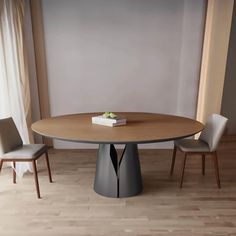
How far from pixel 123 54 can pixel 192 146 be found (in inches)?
66.6

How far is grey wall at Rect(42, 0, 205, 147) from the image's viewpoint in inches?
133

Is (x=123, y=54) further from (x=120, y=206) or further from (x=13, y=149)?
(x=120, y=206)

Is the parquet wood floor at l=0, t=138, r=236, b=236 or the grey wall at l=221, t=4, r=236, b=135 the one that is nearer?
the parquet wood floor at l=0, t=138, r=236, b=236

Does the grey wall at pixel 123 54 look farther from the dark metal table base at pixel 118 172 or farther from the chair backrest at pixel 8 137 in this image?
the dark metal table base at pixel 118 172

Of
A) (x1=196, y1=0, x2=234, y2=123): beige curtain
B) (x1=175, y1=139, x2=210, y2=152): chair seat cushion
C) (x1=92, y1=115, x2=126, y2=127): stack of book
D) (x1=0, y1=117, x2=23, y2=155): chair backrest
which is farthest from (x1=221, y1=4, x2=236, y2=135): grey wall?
(x1=0, y1=117, x2=23, y2=155): chair backrest

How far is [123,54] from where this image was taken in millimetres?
3527

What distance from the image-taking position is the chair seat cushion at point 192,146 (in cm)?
252

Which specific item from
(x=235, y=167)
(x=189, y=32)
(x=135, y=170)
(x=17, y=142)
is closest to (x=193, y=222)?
(x=135, y=170)

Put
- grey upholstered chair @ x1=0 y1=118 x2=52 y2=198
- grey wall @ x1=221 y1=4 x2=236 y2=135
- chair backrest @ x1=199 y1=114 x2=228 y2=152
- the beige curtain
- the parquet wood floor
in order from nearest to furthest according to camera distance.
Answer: the parquet wood floor
grey upholstered chair @ x1=0 y1=118 x2=52 y2=198
chair backrest @ x1=199 y1=114 x2=228 y2=152
the beige curtain
grey wall @ x1=221 y1=4 x2=236 y2=135

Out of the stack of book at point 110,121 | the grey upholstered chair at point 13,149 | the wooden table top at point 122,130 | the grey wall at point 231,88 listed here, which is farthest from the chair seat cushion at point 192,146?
the grey wall at point 231,88

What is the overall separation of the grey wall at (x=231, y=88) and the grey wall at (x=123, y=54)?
3.90 ft

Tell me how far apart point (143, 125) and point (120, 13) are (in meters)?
1.80

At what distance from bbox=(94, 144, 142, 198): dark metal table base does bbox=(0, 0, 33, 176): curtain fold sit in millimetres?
1101

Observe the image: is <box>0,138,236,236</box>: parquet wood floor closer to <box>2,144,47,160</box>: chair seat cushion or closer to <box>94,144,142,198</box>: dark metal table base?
<box>94,144,142,198</box>: dark metal table base
